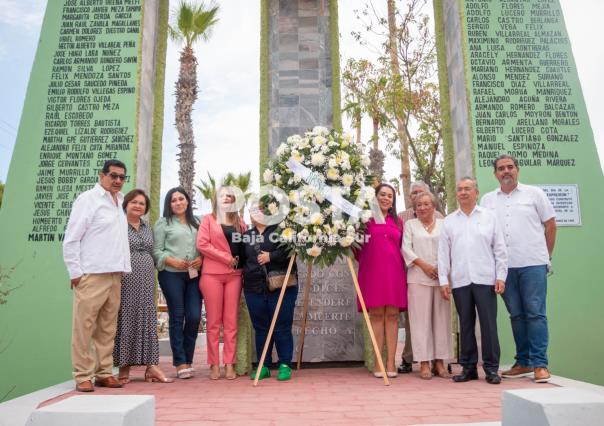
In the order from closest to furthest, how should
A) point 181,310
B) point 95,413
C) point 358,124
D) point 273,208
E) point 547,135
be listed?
1. point 95,413
2. point 273,208
3. point 181,310
4. point 547,135
5. point 358,124

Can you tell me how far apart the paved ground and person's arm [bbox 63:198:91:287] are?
1007 millimetres

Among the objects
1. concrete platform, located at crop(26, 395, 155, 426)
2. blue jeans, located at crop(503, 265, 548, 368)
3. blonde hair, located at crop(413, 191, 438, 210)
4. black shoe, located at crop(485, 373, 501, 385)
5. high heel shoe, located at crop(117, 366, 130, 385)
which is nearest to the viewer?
concrete platform, located at crop(26, 395, 155, 426)

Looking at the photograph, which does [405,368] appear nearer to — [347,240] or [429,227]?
[429,227]

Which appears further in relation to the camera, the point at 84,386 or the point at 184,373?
the point at 184,373

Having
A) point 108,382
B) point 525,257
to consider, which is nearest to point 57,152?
point 108,382

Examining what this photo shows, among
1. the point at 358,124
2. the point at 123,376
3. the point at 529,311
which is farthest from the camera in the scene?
the point at 358,124

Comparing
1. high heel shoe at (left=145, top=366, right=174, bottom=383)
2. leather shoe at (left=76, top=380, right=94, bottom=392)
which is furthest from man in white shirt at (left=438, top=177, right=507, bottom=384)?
leather shoe at (left=76, top=380, right=94, bottom=392)

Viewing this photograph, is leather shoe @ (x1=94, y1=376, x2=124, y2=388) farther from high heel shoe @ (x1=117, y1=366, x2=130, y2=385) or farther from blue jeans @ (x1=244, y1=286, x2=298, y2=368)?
blue jeans @ (x1=244, y1=286, x2=298, y2=368)

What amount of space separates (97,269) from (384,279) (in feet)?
8.83

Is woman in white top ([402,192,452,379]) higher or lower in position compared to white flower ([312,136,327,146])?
lower

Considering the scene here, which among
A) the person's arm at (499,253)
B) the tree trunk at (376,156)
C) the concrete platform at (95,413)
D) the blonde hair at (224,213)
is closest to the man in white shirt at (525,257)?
the person's arm at (499,253)

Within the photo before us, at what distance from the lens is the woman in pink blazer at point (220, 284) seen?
5.18 metres

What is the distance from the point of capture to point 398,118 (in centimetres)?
1329

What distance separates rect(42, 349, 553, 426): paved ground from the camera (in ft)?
10.6
